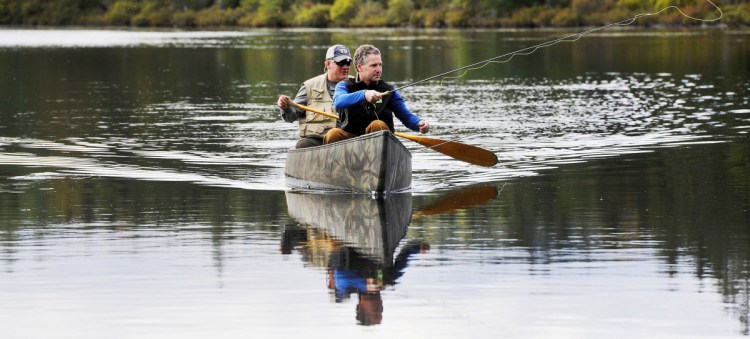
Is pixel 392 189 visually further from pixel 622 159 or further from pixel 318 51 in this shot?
pixel 318 51

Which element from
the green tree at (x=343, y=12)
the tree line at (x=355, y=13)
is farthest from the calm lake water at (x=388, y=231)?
the green tree at (x=343, y=12)

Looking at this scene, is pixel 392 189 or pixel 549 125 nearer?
pixel 392 189

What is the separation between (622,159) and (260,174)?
4.49m

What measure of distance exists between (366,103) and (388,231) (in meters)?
2.65

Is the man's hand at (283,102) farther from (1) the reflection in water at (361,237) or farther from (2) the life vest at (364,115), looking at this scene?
(1) the reflection in water at (361,237)

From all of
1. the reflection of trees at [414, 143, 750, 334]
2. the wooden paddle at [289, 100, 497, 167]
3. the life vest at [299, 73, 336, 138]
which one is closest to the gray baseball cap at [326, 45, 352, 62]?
the life vest at [299, 73, 336, 138]

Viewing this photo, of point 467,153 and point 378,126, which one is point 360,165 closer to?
point 378,126

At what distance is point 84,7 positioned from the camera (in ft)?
430

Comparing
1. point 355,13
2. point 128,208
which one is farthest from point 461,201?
point 355,13

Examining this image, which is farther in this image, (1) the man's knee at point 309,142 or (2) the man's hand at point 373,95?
(1) the man's knee at point 309,142

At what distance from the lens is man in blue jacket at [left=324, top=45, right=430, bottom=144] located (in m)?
13.5

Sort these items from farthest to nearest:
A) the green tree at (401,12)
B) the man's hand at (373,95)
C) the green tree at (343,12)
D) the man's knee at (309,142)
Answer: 1. the green tree at (343,12)
2. the green tree at (401,12)
3. the man's knee at (309,142)
4. the man's hand at (373,95)

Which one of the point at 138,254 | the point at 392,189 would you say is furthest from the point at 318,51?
the point at 138,254

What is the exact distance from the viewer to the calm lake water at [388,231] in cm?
840
